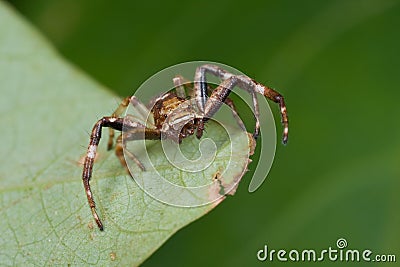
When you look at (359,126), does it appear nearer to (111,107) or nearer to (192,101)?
(192,101)

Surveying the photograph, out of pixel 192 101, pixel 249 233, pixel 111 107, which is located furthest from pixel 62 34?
pixel 249 233

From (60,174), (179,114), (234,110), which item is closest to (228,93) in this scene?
(234,110)

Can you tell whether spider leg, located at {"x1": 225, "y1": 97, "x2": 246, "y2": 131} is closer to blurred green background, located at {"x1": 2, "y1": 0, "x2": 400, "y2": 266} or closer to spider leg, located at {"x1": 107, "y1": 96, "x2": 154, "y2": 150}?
blurred green background, located at {"x1": 2, "y1": 0, "x2": 400, "y2": 266}

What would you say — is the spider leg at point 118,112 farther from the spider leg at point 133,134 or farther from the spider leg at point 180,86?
the spider leg at point 180,86

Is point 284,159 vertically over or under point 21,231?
over
